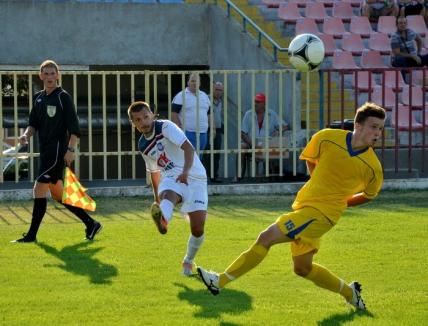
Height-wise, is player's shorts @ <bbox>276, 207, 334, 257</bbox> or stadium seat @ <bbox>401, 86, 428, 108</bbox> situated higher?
stadium seat @ <bbox>401, 86, 428, 108</bbox>

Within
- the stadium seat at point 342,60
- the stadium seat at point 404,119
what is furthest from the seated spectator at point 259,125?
the stadium seat at point 342,60

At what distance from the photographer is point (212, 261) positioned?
9938 millimetres

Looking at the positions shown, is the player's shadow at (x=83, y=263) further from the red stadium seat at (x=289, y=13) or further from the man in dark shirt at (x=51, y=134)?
the red stadium seat at (x=289, y=13)

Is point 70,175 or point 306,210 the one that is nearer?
point 306,210

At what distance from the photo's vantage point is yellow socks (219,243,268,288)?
775 cm

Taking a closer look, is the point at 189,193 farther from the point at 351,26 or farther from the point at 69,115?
the point at 351,26

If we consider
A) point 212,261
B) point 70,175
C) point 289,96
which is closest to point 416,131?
point 289,96

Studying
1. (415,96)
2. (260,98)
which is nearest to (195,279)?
(260,98)

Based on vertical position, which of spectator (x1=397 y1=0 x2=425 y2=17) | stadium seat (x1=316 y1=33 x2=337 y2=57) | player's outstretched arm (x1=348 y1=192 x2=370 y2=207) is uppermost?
spectator (x1=397 y1=0 x2=425 y2=17)

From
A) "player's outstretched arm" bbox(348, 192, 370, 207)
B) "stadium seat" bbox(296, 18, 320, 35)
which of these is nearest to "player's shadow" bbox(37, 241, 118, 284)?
"player's outstretched arm" bbox(348, 192, 370, 207)

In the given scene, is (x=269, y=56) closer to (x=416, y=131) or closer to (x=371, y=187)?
(x=416, y=131)

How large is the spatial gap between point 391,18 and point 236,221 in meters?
9.98

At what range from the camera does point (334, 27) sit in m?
21.2

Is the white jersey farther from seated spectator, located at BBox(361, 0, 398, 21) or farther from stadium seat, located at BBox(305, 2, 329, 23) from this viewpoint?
seated spectator, located at BBox(361, 0, 398, 21)
